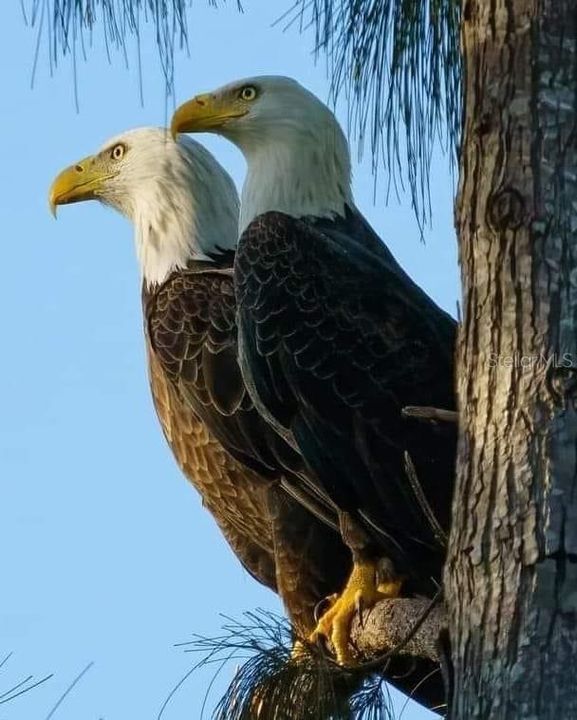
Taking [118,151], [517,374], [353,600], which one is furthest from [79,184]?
[517,374]

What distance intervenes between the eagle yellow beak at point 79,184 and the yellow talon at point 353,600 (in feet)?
7.00

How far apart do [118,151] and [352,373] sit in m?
1.89

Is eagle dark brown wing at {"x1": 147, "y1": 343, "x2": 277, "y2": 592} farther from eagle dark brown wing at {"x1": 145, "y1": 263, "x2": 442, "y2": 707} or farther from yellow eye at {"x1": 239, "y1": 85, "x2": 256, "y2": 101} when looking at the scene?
yellow eye at {"x1": 239, "y1": 85, "x2": 256, "y2": 101}

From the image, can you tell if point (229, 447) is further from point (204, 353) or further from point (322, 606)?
point (322, 606)

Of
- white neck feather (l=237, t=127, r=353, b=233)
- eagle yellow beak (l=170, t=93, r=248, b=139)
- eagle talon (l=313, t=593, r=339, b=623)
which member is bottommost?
eagle talon (l=313, t=593, r=339, b=623)

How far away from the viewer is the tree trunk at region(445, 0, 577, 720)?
8.75ft

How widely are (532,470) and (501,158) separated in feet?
1.78

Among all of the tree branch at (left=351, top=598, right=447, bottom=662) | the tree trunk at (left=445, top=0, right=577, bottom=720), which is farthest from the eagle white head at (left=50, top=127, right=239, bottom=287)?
the tree trunk at (left=445, top=0, right=577, bottom=720)

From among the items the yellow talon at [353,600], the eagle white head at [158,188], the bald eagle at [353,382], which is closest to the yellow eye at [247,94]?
the bald eagle at [353,382]

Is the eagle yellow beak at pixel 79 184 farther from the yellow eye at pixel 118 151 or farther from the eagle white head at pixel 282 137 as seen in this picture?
the eagle white head at pixel 282 137

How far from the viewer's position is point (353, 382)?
4.94 m

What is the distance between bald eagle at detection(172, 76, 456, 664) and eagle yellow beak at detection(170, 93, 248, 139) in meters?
0.43

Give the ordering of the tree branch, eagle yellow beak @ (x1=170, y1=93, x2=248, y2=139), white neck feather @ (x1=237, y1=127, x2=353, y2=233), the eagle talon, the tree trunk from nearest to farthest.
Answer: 1. the tree trunk
2. the tree branch
3. the eagle talon
4. white neck feather @ (x1=237, y1=127, x2=353, y2=233)
5. eagle yellow beak @ (x1=170, y1=93, x2=248, y2=139)

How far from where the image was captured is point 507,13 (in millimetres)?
2957
